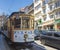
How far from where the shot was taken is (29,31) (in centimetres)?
1739

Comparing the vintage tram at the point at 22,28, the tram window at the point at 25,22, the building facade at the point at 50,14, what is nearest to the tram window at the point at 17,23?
the vintage tram at the point at 22,28

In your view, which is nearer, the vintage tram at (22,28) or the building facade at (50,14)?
the vintage tram at (22,28)

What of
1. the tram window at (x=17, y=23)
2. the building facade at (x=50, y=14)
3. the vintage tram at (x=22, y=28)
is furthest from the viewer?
the building facade at (x=50, y=14)

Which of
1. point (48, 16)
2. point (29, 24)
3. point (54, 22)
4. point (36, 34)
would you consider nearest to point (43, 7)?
point (48, 16)

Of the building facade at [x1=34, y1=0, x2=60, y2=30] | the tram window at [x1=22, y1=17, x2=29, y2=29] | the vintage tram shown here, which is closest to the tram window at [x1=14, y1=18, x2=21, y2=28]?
the vintage tram

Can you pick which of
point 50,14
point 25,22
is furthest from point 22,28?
point 50,14

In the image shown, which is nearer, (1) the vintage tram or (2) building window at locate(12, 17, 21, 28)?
(1) the vintage tram

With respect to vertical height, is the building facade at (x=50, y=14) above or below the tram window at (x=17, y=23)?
above

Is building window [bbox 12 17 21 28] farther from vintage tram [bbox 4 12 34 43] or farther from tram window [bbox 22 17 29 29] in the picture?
tram window [bbox 22 17 29 29]

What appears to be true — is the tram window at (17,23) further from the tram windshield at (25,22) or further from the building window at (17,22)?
the tram windshield at (25,22)

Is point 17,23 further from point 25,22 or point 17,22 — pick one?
point 25,22

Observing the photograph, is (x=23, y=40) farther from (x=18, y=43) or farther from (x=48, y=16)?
(x=48, y=16)

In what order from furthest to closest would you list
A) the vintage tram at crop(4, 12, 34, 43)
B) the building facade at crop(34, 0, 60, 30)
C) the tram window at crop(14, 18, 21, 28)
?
1. the building facade at crop(34, 0, 60, 30)
2. the tram window at crop(14, 18, 21, 28)
3. the vintage tram at crop(4, 12, 34, 43)

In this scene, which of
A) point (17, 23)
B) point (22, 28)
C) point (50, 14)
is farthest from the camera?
point (50, 14)
